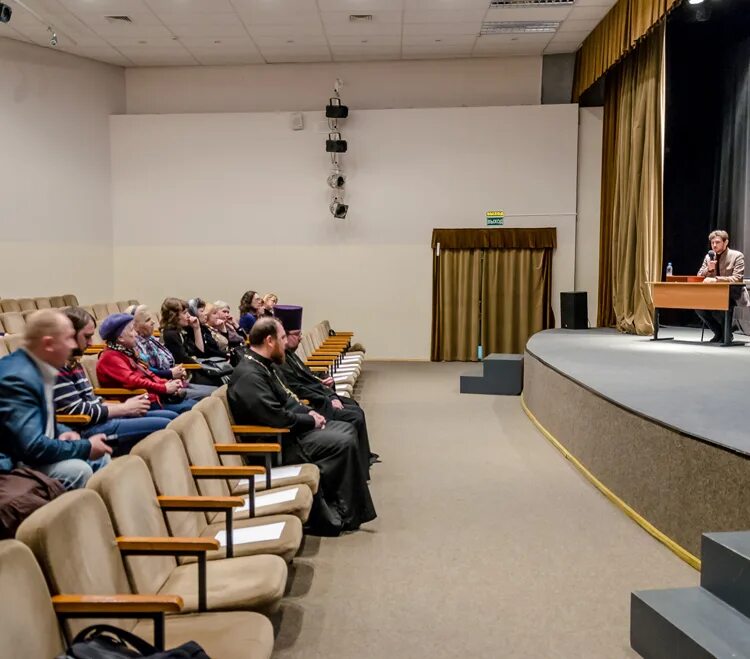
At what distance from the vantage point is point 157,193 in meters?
10.3

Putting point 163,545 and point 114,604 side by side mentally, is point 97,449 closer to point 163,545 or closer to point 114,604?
point 163,545

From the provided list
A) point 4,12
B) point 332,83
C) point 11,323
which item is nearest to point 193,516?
point 11,323

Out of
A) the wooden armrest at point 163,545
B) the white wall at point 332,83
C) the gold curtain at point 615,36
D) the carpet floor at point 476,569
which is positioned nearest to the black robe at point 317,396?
the carpet floor at point 476,569

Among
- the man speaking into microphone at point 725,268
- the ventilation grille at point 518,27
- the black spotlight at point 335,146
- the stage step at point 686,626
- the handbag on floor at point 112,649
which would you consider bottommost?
the stage step at point 686,626

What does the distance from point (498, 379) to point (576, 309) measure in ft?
7.37

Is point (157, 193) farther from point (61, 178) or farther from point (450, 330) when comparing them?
point (450, 330)

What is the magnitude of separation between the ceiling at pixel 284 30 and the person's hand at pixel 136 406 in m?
5.53

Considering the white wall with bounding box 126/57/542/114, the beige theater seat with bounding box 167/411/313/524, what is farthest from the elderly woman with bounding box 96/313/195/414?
the white wall with bounding box 126/57/542/114

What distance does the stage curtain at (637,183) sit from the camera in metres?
8.02

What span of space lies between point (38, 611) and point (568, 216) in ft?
30.1

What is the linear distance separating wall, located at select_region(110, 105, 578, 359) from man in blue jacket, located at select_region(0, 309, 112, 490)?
754cm

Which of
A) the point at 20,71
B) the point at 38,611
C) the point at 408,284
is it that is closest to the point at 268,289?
the point at 408,284

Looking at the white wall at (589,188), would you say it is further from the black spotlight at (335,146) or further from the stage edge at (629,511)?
the stage edge at (629,511)

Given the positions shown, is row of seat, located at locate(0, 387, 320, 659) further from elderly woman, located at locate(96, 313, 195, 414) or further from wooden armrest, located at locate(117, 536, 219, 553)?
elderly woman, located at locate(96, 313, 195, 414)
